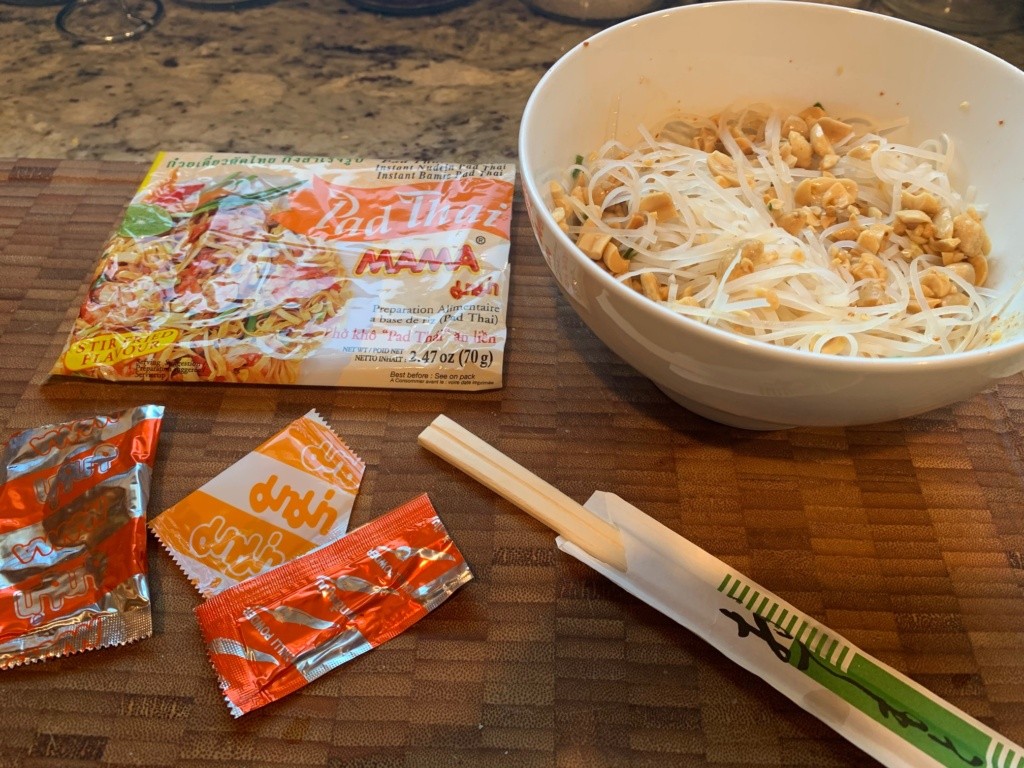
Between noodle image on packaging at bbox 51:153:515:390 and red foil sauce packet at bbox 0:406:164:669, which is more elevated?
noodle image on packaging at bbox 51:153:515:390

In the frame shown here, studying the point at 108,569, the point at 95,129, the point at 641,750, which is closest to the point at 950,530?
the point at 641,750

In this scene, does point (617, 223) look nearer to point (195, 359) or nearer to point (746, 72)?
point (746, 72)

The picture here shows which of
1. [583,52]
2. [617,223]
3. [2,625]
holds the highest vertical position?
[583,52]

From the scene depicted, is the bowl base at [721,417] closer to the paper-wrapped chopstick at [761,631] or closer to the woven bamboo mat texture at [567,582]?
the woven bamboo mat texture at [567,582]

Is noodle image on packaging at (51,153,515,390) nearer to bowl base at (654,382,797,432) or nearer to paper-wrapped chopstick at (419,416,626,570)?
paper-wrapped chopstick at (419,416,626,570)

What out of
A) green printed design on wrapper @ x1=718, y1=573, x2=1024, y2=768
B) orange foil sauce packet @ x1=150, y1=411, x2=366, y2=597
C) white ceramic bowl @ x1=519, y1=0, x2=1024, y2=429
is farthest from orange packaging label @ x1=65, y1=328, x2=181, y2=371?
green printed design on wrapper @ x1=718, y1=573, x2=1024, y2=768

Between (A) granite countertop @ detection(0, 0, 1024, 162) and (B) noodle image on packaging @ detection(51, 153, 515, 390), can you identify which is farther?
(A) granite countertop @ detection(0, 0, 1024, 162)
